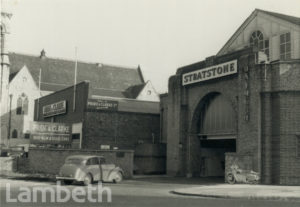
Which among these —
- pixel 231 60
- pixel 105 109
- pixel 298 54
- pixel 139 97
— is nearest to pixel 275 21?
pixel 298 54

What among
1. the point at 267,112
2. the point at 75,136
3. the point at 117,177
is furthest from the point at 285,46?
the point at 75,136

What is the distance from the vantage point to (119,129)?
124ft

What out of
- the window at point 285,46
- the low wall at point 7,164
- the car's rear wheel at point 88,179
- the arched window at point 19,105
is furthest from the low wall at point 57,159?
the arched window at point 19,105

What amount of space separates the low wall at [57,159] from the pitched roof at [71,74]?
33.5 metres

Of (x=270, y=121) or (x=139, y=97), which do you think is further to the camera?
(x=139, y=97)

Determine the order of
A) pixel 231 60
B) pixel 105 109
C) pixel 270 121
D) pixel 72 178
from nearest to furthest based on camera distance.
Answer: pixel 72 178, pixel 270 121, pixel 231 60, pixel 105 109

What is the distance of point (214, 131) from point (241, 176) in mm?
5606

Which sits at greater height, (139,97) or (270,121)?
(139,97)

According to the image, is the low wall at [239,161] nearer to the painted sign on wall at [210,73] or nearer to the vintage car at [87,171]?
the painted sign on wall at [210,73]

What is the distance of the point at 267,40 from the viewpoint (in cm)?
2944

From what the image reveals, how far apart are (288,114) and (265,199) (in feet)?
26.2

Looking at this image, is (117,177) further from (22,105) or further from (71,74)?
(71,74)

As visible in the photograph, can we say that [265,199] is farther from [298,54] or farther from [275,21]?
[275,21]

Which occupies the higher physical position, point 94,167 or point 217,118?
point 217,118
